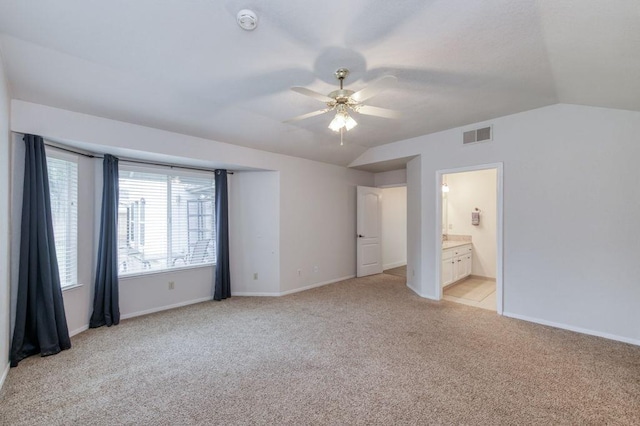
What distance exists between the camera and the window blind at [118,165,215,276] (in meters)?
4.06

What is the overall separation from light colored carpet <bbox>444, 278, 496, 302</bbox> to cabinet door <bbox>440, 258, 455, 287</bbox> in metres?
0.18

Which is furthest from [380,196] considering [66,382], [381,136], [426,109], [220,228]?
[66,382]

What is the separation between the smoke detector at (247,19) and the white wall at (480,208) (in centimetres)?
520

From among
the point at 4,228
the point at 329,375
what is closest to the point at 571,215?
the point at 329,375

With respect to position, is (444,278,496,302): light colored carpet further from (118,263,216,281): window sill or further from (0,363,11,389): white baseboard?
(0,363,11,389): white baseboard

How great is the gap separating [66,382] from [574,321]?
213 inches

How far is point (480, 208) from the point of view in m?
6.22

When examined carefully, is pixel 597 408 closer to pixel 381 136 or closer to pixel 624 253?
pixel 624 253

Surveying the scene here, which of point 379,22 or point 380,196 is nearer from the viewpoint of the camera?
point 379,22

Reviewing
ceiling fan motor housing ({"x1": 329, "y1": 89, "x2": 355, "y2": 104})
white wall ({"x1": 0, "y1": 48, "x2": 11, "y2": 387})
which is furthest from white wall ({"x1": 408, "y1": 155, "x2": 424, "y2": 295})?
white wall ({"x1": 0, "y1": 48, "x2": 11, "y2": 387})

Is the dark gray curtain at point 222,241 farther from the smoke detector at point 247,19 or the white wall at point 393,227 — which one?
the white wall at point 393,227

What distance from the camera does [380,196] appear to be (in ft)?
22.4

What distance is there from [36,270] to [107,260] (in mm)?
852

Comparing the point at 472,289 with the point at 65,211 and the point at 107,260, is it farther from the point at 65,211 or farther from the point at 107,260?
the point at 65,211
